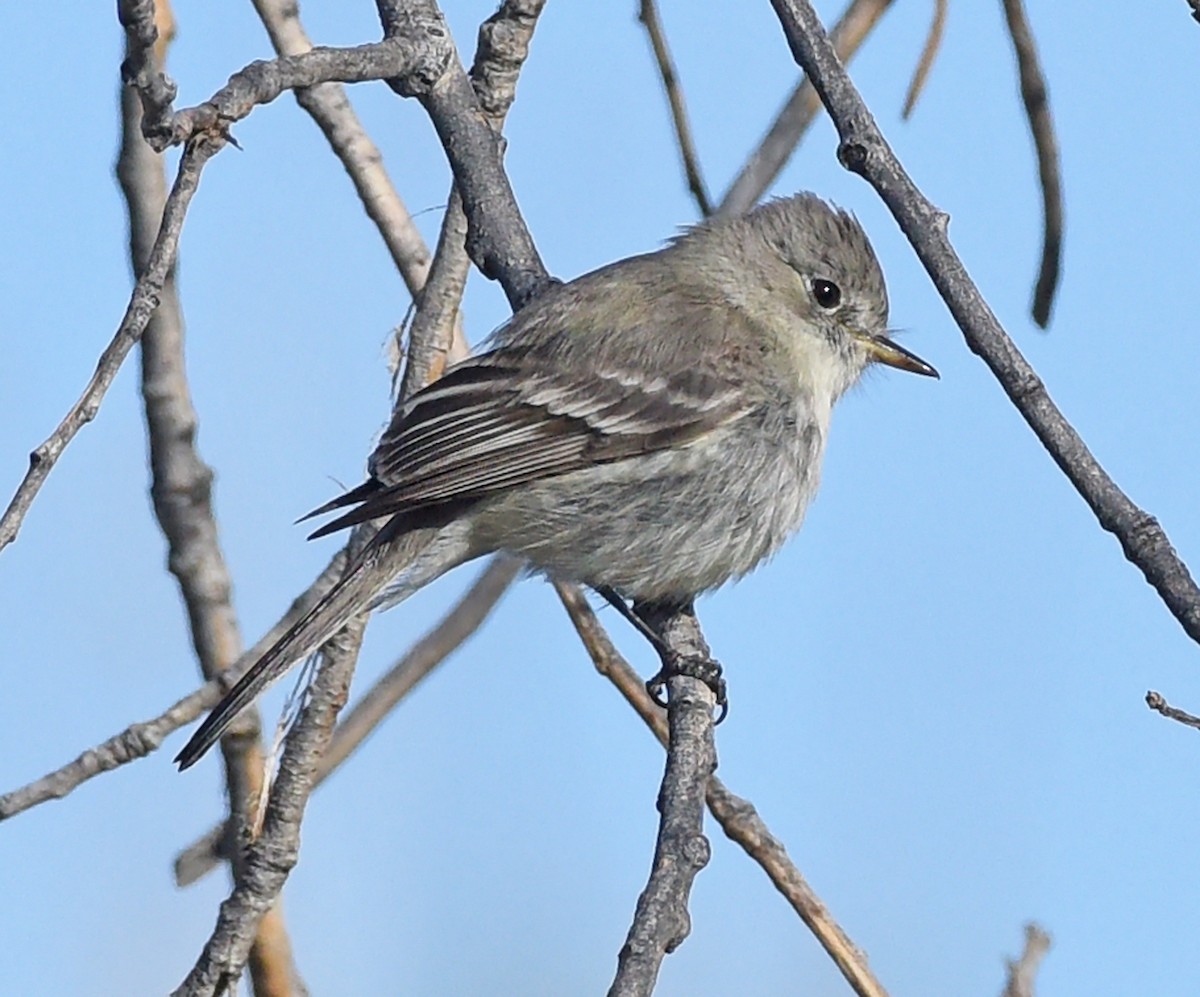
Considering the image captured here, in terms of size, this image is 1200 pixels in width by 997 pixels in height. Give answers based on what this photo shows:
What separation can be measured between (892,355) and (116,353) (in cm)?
241

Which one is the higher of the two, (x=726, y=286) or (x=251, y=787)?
(x=726, y=286)

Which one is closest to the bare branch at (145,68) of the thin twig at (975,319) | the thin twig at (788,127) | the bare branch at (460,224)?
the thin twig at (975,319)

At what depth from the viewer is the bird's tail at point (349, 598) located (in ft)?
9.31

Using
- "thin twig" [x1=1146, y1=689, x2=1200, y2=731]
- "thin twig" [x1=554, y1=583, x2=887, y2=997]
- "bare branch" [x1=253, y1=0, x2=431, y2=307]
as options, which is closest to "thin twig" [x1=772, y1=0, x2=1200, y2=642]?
"thin twig" [x1=1146, y1=689, x2=1200, y2=731]

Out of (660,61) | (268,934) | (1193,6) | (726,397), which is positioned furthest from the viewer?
(726,397)

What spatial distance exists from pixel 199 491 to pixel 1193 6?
192 centimetres

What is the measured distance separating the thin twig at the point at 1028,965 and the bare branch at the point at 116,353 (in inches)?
56.1

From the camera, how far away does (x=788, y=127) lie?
3.39 metres

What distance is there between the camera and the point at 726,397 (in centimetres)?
363

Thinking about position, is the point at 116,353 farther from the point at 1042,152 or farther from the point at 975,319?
the point at 1042,152

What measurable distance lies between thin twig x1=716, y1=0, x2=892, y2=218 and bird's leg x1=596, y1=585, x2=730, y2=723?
802 millimetres

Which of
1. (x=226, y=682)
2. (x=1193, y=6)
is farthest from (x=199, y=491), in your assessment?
(x=1193, y=6)

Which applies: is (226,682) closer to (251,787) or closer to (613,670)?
(251,787)

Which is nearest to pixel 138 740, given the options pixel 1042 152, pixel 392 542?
pixel 392 542
